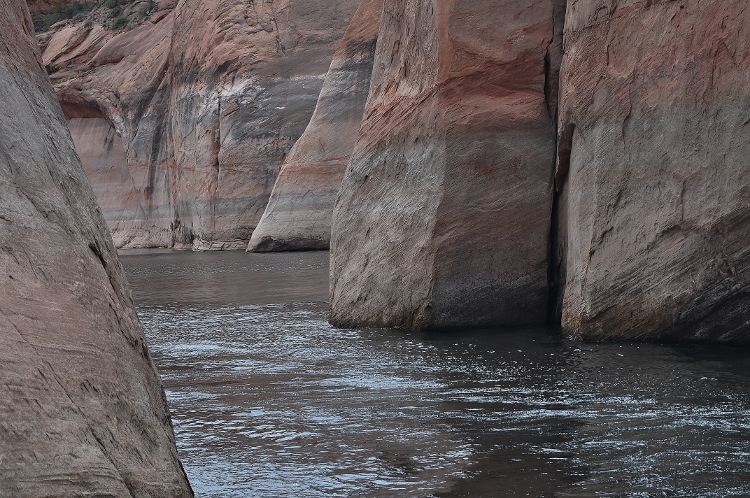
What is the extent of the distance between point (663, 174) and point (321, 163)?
70.9 feet

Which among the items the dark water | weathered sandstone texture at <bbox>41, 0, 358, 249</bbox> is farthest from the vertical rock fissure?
weathered sandstone texture at <bbox>41, 0, 358, 249</bbox>

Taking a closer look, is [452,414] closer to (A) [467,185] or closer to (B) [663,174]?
(B) [663,174]

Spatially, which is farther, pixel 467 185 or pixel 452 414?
pixel 467 185

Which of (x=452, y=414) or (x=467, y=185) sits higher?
(x=467, y=185)

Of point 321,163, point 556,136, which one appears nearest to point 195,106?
point 321,163

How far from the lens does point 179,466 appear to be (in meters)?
4.04

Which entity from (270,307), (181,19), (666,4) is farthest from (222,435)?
(181,19)

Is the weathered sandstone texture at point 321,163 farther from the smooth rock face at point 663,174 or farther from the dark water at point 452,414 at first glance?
the smooth rock face at point 663,174

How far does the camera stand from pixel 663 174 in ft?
29.0

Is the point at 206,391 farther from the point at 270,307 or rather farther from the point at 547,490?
the point at 270,307

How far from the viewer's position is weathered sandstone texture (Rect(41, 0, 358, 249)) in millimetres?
35906

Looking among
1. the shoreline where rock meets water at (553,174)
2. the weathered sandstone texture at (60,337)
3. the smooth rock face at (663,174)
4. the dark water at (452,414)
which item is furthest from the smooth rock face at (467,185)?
the weathered sandstone texture at (60,337)

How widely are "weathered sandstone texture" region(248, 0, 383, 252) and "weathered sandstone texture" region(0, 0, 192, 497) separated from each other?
2445 centimetres

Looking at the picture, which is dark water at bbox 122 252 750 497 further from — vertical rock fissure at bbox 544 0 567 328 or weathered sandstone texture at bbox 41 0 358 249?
weathered sandstone texture at bbox 41 0 358 249
